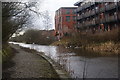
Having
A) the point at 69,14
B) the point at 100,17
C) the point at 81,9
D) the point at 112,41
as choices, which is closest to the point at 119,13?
the point at 100,17

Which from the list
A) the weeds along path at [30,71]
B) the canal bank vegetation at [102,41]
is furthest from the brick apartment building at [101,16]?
the weeds along path at [30,71]

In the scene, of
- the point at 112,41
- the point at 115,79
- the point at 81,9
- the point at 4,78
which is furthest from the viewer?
the point at 81,9

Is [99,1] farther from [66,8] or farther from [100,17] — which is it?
[66,8]

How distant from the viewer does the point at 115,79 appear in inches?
356

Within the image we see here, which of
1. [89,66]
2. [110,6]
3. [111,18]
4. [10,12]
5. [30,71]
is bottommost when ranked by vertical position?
[89,66]

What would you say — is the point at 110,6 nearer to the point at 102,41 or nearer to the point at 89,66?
the point at 102,41

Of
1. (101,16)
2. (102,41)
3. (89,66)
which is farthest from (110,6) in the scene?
(89,66)

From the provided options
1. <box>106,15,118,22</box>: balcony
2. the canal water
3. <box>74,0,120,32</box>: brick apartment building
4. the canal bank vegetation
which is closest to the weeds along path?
the canal water

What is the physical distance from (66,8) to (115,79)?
2867 inches

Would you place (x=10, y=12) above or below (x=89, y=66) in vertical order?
above

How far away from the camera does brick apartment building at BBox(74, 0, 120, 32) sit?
139 ft

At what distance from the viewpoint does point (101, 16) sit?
49781mm

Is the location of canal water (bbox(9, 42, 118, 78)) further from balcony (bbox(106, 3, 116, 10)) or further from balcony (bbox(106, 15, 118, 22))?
balcony (bbox(106, 3, 116, 10))

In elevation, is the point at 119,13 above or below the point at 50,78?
above
